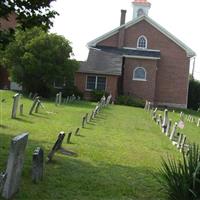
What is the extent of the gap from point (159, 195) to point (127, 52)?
49843 millimetres

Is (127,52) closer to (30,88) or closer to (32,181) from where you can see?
(30,88)

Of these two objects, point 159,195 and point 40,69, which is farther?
point 40,69

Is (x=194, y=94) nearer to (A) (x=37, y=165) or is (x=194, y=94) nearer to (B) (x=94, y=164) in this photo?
(B) (x=94, y=164)

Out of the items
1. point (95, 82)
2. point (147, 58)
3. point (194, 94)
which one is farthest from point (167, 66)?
point (95, 82)

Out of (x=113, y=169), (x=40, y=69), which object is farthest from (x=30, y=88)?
(x=113, y=169)

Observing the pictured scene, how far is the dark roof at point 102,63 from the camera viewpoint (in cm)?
5544

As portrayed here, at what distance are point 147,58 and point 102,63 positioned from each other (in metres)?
4.78

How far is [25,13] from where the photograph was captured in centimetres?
1383

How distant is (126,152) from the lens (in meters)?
16.0

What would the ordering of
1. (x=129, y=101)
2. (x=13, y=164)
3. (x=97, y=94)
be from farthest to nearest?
(x=97, y=94)
(x=129, y=101)
(x=13, y=164)

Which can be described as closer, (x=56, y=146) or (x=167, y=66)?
(x=56, y=146)

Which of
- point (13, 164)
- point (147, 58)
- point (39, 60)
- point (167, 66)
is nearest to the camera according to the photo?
point (13, 164)

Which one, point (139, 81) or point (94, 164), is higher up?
point (139, 81)

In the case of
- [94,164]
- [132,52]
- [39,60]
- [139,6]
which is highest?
[139,6]
